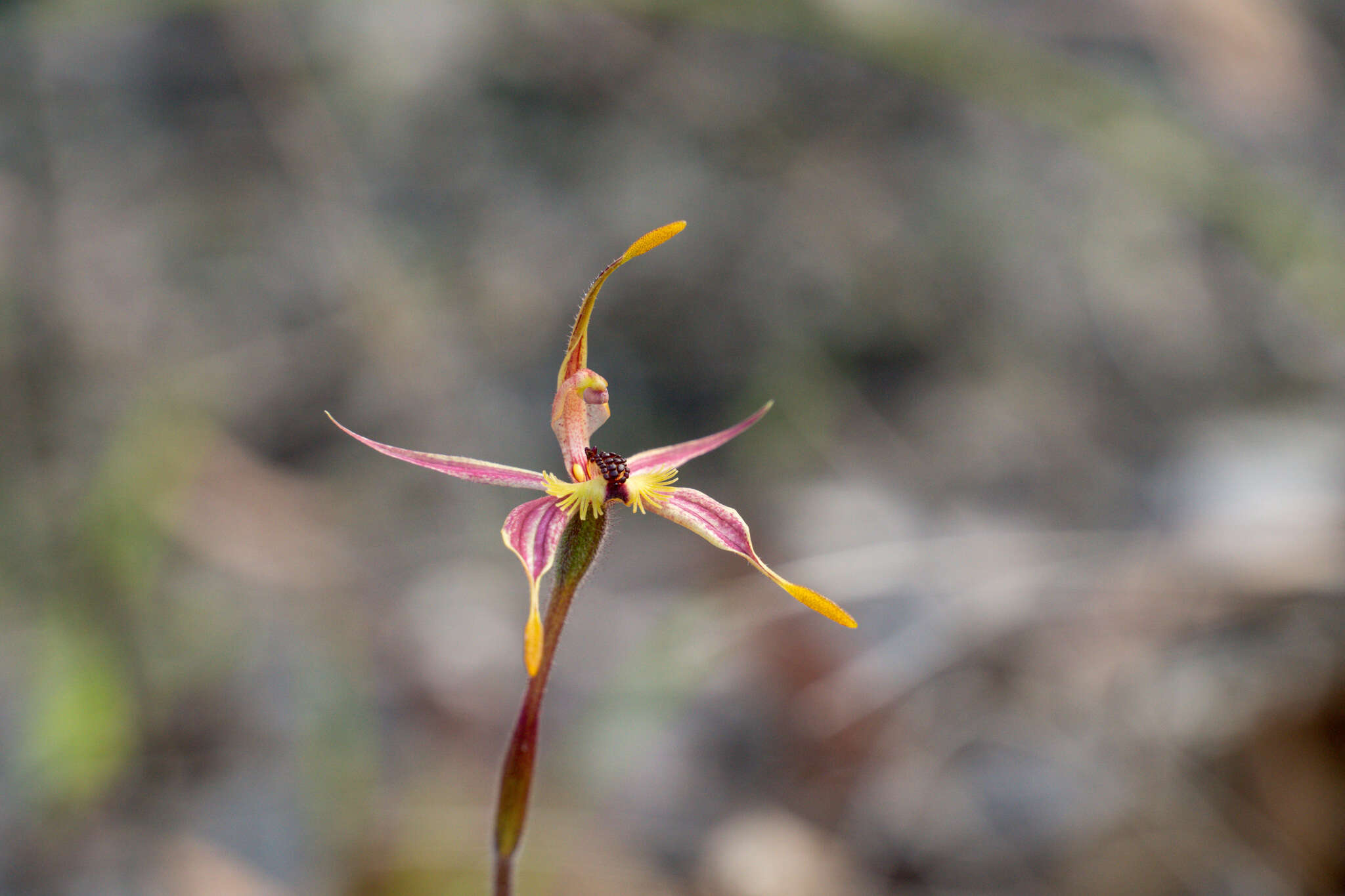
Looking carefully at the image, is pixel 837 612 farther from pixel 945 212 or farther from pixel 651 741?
pixel 945 212

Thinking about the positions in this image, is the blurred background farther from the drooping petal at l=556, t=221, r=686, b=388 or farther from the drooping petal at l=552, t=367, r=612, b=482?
the drooping petal at l=556, t=221, r=686, b=388

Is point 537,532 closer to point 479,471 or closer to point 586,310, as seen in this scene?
point 479,471

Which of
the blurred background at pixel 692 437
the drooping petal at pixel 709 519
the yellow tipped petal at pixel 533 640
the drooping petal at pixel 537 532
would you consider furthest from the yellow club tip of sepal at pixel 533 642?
the blurred background at pixel 692 437

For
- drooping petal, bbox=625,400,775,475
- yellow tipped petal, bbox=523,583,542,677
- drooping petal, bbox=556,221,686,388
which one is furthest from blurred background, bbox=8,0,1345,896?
yellow tipped petal, bbox=523,583,542,677

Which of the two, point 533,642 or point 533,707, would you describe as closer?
point 533,642

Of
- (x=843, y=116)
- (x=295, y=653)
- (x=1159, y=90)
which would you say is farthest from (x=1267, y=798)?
(x=1159, y=90)

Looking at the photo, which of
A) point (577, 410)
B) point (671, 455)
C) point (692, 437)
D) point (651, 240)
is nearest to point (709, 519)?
point (671, 455)
